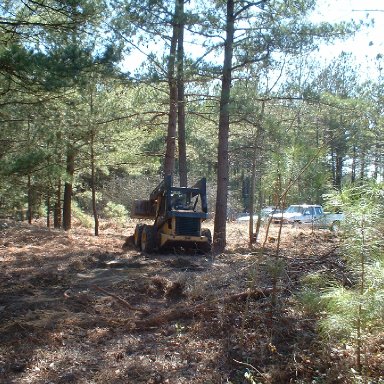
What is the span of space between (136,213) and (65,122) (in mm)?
4789

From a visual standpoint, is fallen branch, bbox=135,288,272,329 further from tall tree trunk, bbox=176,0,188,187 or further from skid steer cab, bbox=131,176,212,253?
tall tree trunk, bbox=176,0,188,187

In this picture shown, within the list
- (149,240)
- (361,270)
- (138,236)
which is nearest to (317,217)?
(361,270)

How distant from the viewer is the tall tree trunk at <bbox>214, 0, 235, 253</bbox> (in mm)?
13047

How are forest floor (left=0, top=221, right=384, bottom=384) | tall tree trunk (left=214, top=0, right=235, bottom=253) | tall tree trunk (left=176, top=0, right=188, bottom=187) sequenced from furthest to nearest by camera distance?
tall tree trunk (left=214, top=0, right=235, bottom=253)
tall tree trunk (left=176, top=0, right=188, bottom=187)
forest floor (left=0, top=221, right=384, bottom=384)

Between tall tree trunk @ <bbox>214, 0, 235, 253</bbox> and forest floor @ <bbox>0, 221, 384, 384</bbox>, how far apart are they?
4373 millimetres

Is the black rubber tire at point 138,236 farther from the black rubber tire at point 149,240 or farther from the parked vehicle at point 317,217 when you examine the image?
the parked vehicle at point 317,217

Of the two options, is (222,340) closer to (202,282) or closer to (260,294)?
(260,294)

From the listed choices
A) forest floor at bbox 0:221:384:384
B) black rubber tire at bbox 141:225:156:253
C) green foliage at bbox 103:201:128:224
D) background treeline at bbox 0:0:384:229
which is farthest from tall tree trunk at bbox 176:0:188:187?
green foliage at bbox 103:201:128:224

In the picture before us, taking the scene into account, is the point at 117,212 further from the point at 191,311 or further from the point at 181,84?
the point at 191,311

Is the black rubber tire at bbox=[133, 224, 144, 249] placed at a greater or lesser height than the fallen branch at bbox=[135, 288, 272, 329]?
lesser

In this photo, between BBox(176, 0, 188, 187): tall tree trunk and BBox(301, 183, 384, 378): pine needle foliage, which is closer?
BBox(301, 183, 384, 378): pine needle foliage

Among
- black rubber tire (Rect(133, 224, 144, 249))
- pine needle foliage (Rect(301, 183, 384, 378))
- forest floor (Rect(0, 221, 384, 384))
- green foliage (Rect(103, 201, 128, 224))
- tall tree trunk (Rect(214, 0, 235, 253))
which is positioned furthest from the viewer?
green foliage (Rect(103, 201, 128, 224))

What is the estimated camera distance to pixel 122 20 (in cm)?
1266

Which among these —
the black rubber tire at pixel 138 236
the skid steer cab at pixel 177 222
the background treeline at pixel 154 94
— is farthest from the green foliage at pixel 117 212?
the skid steer cab at pixel 177 222
